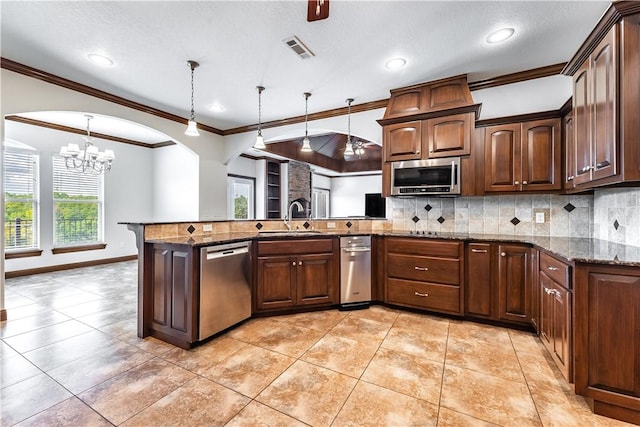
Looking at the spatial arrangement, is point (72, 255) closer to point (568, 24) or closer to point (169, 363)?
point (169, 363)

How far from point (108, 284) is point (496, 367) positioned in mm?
5148

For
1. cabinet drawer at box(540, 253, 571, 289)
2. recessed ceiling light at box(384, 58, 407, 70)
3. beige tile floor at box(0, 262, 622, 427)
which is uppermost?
recessed ceiling light at box(384, 58, 407, 70)

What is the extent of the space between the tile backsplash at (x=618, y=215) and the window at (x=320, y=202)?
6.72 m

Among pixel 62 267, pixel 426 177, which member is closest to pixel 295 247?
pixel 426 177

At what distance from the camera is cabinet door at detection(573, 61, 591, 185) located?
193 cm

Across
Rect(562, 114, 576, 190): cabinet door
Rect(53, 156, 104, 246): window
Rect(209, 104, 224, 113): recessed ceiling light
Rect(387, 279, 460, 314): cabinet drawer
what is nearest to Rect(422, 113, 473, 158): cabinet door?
Rect(562, 114, 576, 190): cabinet door

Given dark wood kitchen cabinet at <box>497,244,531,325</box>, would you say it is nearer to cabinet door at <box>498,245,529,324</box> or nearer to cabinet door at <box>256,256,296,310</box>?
cabinet door at <box>498,245,529,324</box>

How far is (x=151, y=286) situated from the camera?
2594mm

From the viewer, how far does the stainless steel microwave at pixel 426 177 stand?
304cm

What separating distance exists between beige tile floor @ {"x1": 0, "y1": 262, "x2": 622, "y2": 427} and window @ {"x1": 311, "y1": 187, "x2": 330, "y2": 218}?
6158 mm

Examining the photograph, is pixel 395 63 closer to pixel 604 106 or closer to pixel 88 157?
pixel 604 106

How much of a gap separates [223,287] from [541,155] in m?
3.34

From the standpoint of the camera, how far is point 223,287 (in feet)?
8.51

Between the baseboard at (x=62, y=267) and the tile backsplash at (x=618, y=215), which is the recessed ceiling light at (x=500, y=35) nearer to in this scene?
the tile backsplash at (x=618, y=215)
